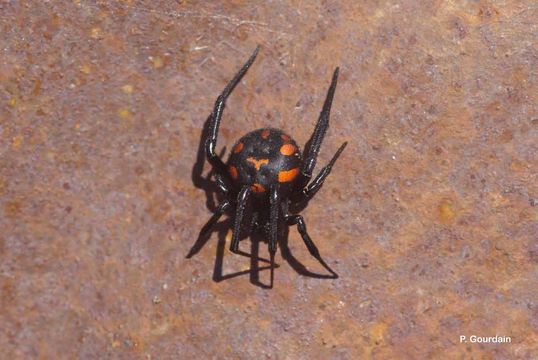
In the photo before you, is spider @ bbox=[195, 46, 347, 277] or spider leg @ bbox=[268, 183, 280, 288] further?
spider @ bbox=[195, 46, 347, 277]

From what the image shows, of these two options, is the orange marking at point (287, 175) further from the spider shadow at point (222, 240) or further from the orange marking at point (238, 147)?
the orange marking at point (238, 147)

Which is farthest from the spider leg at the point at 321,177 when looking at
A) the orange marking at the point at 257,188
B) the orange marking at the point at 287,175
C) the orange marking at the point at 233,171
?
the orange marking at the point at 233,171

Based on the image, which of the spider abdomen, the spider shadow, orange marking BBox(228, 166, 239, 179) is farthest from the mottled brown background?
orange marking BBox(228, 166, 239, 179)

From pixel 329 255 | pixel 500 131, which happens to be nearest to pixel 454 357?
pixel 329 255

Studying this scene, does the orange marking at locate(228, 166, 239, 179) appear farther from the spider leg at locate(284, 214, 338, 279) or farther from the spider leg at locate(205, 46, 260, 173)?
the spider leg at locate(284, 214, 338, 279)

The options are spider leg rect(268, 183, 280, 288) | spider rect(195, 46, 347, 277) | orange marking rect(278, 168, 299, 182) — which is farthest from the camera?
orange marking rect(278, 168, 299, 182)

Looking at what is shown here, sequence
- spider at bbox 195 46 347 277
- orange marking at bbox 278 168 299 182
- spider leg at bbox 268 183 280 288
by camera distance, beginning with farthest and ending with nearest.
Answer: orange marking at bbox 278 168 299 182, spider at bbox 195 46 347 277, spider leg at bbox 268 183 280 288
